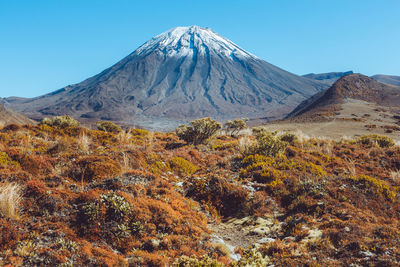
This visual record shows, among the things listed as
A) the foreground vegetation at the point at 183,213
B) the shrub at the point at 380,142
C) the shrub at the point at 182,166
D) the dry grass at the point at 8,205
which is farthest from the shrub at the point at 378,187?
the shrub at the point at 380,142

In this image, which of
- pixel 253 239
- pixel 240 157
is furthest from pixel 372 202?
pixel 240 157

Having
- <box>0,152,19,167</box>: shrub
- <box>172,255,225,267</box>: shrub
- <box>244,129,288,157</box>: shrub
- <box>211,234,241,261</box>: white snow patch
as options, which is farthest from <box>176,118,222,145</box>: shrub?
<box>172,255,225,267</box>: shrub

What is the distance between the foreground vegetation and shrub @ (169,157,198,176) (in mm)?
51

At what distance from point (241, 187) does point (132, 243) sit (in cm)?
336

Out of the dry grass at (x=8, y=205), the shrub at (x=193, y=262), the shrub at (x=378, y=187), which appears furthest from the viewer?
the shrub at (x=378, y=187)

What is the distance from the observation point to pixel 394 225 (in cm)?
460

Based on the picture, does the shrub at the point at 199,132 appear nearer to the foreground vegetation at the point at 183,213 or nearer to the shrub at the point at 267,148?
the shrub at the point at 267,148

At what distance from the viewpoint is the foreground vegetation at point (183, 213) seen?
3488mm

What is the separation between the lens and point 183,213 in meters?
4.82

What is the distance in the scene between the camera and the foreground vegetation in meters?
3.49

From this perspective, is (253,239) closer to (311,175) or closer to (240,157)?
(311,175)

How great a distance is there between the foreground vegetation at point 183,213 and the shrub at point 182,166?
0.05 m

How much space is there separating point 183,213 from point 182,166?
3.00 metres

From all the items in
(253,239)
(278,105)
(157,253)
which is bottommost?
(253,239)
